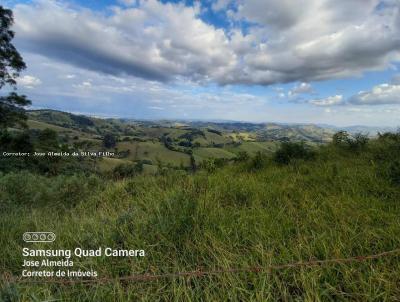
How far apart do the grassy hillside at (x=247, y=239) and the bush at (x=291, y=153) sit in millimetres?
3149

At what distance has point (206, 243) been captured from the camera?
4.23 m

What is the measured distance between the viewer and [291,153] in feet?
36.6

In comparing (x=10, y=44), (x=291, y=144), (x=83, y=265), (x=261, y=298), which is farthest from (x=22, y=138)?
(x=261, y=298)

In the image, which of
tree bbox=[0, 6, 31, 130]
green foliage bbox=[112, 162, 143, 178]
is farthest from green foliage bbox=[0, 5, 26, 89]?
green foliage bbox=[112, 162, 143, 178]

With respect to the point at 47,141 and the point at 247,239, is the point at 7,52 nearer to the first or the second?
the point at 47,141

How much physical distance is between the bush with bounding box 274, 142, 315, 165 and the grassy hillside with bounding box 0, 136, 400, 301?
10.3 ft

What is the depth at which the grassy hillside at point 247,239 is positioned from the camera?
3225 mm

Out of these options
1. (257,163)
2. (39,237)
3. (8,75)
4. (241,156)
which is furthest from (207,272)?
(8,75)

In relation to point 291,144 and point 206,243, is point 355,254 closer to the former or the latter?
point 206,243

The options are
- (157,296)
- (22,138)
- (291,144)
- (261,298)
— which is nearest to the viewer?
(261,298)

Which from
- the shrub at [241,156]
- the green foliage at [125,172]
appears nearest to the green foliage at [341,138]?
the shrub at [241,156]

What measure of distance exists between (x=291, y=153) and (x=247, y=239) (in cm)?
758

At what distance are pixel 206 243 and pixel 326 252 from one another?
1.68 meters

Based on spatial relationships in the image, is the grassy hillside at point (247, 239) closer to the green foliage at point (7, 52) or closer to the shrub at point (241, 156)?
the shrub at point (241, 156)
